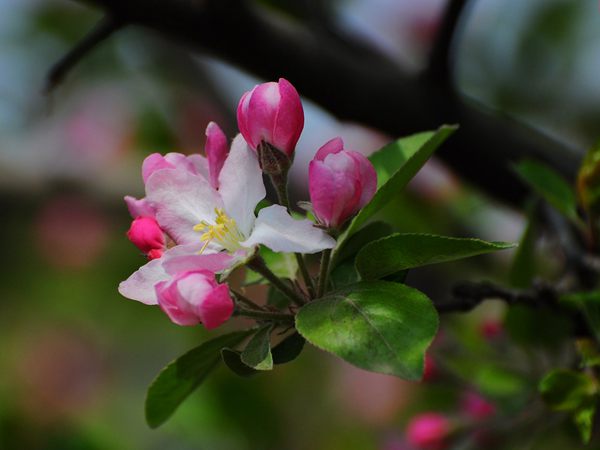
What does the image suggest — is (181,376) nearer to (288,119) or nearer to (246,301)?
(246,301)

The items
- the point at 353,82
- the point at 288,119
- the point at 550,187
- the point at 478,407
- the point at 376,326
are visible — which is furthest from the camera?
the point at 478,407

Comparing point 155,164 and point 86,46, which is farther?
point 86,46

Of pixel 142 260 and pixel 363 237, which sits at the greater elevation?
pixel 363 237

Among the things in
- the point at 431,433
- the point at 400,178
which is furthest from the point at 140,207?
the point at 431,433

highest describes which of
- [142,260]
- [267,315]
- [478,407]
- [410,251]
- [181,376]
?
[410,251]

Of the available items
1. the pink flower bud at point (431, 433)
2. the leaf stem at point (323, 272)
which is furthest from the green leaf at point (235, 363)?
the pink flower bud at point (431, 433)

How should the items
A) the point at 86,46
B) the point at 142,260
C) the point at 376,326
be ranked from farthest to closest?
the point at 142,260, the point at 86,46, the point at 376,326

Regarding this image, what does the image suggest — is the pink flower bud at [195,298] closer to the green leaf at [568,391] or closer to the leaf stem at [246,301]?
the leaf stem at [246,301]
